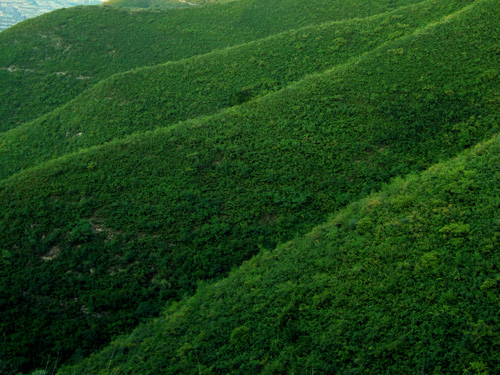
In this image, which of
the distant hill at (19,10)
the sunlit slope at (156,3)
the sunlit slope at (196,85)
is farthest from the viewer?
the distant hill at (19,10)

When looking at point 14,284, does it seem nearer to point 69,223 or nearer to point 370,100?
point 69,223

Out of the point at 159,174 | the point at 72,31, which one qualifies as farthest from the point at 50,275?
the point at 72,31

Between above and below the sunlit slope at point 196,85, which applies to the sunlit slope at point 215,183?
below

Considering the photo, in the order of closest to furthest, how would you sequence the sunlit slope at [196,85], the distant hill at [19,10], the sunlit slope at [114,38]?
the sunlit slope at [196,85], the sunlit slope at [114,38], the distant hill at [19,10]

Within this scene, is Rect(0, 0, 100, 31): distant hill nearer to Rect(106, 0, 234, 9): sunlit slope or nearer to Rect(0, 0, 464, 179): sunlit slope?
Rect(106, 0, 234, 9): sunlit slope

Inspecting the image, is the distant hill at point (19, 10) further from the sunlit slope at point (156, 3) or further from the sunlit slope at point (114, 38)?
the sunlit slope at point (114, 38)

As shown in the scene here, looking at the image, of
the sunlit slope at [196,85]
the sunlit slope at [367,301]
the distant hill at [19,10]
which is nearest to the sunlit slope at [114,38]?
the sunlit slope at [196,85]
